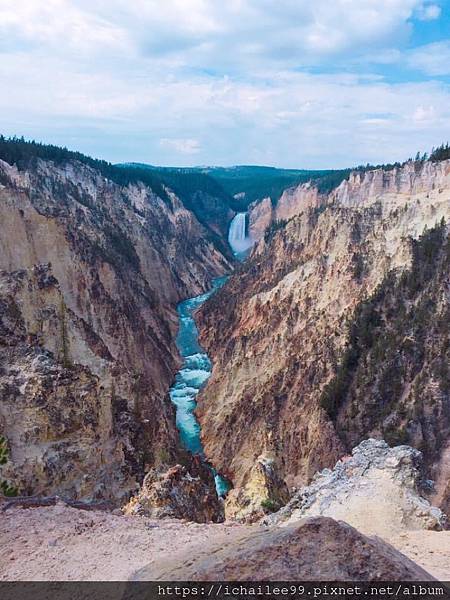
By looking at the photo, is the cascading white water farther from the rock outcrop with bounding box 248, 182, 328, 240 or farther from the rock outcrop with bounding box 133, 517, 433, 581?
the rock outcrop with bounding box 133, 517, 433, 581

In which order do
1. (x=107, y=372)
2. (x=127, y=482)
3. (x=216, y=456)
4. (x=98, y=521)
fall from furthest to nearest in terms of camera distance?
(x=216, y=456) → (x=107, y=372) → (x=127, y=482) → (x=98, y=521)

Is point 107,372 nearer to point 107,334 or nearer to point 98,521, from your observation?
point 98,521

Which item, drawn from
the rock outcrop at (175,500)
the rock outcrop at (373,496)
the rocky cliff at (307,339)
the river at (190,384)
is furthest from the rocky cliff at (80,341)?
the rock outcrop at (373,496)

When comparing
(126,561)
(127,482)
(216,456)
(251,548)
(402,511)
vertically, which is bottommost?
(216,456)

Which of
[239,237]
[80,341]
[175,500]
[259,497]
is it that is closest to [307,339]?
[80,341]

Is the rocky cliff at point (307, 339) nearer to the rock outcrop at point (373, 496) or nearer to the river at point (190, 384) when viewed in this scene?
the river at point (190, 384)

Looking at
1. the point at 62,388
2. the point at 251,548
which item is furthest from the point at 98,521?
the point at 62,388
